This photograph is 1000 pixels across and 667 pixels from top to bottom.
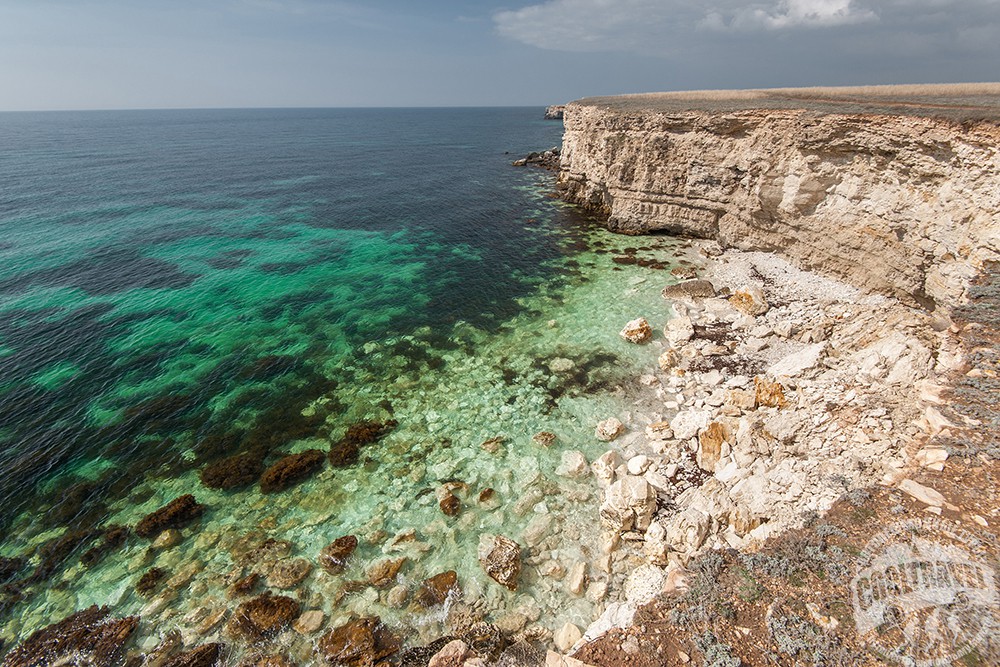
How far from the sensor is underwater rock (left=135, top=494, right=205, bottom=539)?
1343cm

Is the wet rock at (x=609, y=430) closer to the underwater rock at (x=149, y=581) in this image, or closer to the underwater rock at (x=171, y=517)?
the underwater rock at (x=171, y=517)

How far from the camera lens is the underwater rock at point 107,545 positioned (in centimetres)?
1264

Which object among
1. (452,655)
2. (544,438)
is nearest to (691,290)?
(544,438)

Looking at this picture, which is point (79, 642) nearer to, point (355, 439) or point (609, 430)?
point (355, 439)

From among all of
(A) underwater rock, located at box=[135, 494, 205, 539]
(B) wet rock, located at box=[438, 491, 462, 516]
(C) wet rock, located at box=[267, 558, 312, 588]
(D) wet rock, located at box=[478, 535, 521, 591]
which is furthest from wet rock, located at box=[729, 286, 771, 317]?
(A) underwater rock, located at box=[135, 494, 205, 539]

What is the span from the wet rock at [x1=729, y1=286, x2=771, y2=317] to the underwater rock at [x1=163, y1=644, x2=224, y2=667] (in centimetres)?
2706

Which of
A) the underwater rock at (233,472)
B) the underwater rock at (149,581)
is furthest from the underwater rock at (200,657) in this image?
the underwater rock at (233,472)

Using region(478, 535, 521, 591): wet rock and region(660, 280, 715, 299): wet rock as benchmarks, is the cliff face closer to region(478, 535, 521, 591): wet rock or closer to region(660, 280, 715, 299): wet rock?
region(660, 280, 715, 299): wet rock

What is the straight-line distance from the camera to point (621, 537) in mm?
12562

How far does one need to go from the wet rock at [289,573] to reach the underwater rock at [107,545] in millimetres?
5546

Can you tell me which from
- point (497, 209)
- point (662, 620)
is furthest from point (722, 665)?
point (497, 209)

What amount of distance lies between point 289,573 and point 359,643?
3265 mm

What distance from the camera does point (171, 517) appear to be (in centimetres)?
1370

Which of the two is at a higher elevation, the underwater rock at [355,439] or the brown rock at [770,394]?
the brown rock at [770,394]
